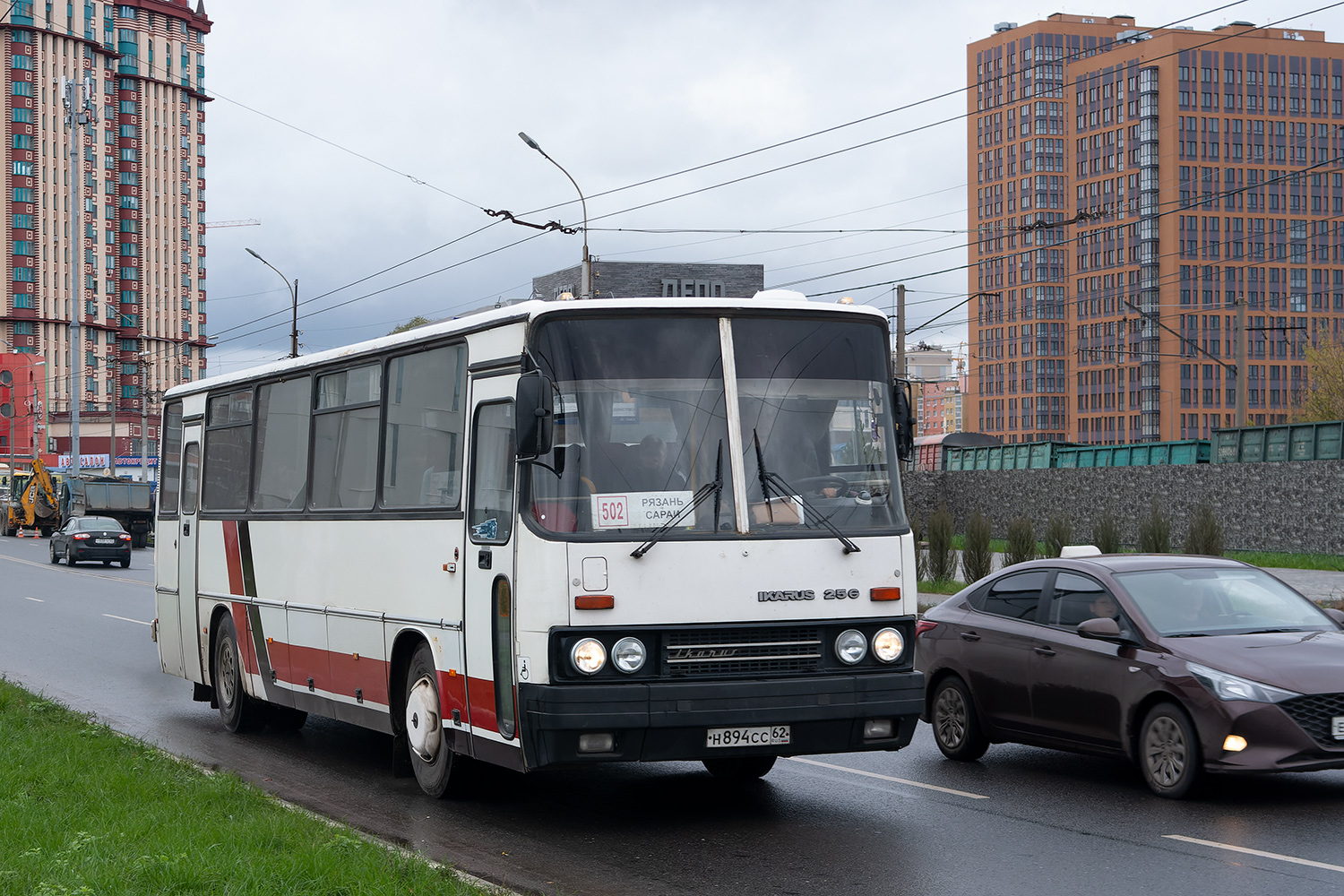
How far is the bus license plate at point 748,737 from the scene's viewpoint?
7.91 metres

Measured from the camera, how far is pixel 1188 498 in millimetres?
49281

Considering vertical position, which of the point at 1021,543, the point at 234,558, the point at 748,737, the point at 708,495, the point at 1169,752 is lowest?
the point at 1169,752

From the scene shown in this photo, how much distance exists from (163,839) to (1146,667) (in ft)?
18.6

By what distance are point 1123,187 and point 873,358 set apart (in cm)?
15784

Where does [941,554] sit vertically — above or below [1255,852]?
above

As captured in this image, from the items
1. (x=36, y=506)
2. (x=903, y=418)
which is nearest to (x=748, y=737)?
(x=903, y=418)

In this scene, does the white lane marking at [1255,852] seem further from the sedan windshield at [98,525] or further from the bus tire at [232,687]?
the sedan windshield at [98,525]

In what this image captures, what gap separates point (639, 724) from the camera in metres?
7.75

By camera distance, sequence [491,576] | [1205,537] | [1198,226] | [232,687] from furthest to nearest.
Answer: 1. [1198,226]
2. [1205,537]
3. [232,687]
4. [491,576]

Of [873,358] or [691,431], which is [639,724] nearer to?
[691,431]

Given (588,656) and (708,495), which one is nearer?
(588,656)

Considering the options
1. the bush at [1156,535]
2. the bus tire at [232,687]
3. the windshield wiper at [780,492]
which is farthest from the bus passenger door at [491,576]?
the bush at [1156,535]

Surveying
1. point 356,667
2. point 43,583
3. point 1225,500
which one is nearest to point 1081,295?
point 1225,500

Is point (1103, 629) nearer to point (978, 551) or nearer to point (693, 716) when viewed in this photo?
point (693, 716)
